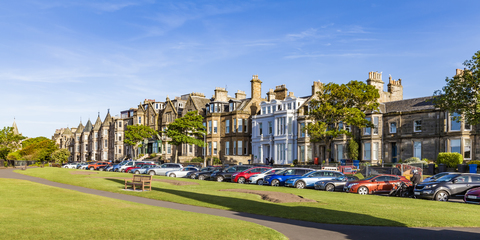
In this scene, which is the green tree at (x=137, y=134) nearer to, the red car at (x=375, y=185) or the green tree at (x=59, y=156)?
the green tree at (x=59, y=156)

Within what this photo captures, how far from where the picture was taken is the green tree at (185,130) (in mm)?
→ 66625

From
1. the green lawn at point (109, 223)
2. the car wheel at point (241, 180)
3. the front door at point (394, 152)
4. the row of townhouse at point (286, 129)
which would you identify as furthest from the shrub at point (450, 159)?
the green lawn at point (109, 223)

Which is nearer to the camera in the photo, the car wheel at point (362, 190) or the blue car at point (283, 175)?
the car wheel at point (362, 190)

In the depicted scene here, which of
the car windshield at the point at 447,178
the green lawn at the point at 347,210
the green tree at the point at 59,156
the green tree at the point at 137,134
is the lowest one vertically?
the green tree at the point at 59,156

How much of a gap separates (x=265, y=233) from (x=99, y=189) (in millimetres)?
19446

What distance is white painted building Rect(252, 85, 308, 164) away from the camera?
2485 inches

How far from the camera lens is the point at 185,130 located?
69312 millimetres

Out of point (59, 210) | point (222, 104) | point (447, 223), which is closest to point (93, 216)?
point (59, 210)

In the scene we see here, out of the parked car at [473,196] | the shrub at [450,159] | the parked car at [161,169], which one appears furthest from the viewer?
the parked car at [161,169]

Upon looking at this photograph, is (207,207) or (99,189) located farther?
(99,189)

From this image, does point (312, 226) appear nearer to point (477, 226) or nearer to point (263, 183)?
point (477, 226)

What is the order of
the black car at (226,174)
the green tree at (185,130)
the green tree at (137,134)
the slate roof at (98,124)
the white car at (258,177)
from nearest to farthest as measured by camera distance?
the white car at (258,177), the black car at (226,174), the green tree at (185,130), the green tree at (137,134), the slate roof at (98,124)

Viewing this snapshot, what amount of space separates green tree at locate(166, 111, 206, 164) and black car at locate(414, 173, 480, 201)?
44655 mm

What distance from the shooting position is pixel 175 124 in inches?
2630
